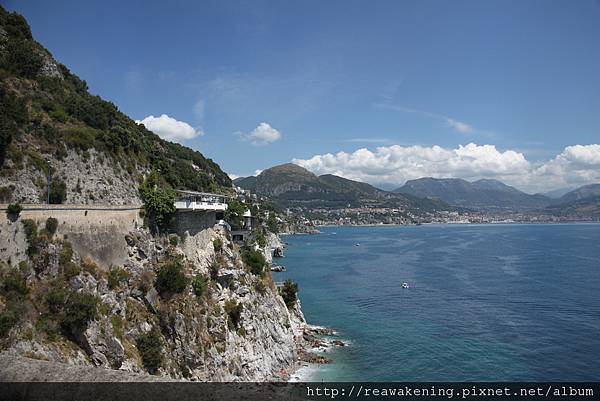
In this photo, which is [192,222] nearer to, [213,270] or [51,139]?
[213,270]

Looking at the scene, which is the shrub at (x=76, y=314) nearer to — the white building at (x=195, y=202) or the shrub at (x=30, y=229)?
the shrub at (x=30, y=229)

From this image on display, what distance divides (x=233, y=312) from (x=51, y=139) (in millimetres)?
17433

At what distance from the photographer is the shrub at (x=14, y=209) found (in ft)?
65.6

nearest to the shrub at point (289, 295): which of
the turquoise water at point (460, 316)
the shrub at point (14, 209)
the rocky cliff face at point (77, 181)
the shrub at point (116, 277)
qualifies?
the turquoise water at point (460, 316)

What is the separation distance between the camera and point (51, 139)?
89.0 feet

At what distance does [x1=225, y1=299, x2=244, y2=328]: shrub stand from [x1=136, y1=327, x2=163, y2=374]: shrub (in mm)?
8518

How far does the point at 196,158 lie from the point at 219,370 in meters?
68.4

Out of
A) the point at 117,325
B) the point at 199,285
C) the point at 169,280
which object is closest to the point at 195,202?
the point at 199,285

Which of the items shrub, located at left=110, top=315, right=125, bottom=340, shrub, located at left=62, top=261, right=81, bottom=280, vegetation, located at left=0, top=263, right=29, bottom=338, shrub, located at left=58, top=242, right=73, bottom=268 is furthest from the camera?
shrub, located at left=110, top=315, right=125, bottom=340

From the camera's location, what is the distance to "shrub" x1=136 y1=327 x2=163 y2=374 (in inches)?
899

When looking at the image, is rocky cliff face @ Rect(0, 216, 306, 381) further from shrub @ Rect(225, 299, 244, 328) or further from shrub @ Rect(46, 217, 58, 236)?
shrub @ Rect(46, 217, 58, 236)

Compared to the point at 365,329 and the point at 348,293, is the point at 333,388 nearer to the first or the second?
the point at 365,329

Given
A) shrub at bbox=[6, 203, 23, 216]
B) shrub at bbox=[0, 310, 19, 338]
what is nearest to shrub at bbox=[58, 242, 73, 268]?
shrub at bbox=[6, 203, 23, 216]

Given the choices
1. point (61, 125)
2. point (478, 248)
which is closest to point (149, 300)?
point (61, 125)
